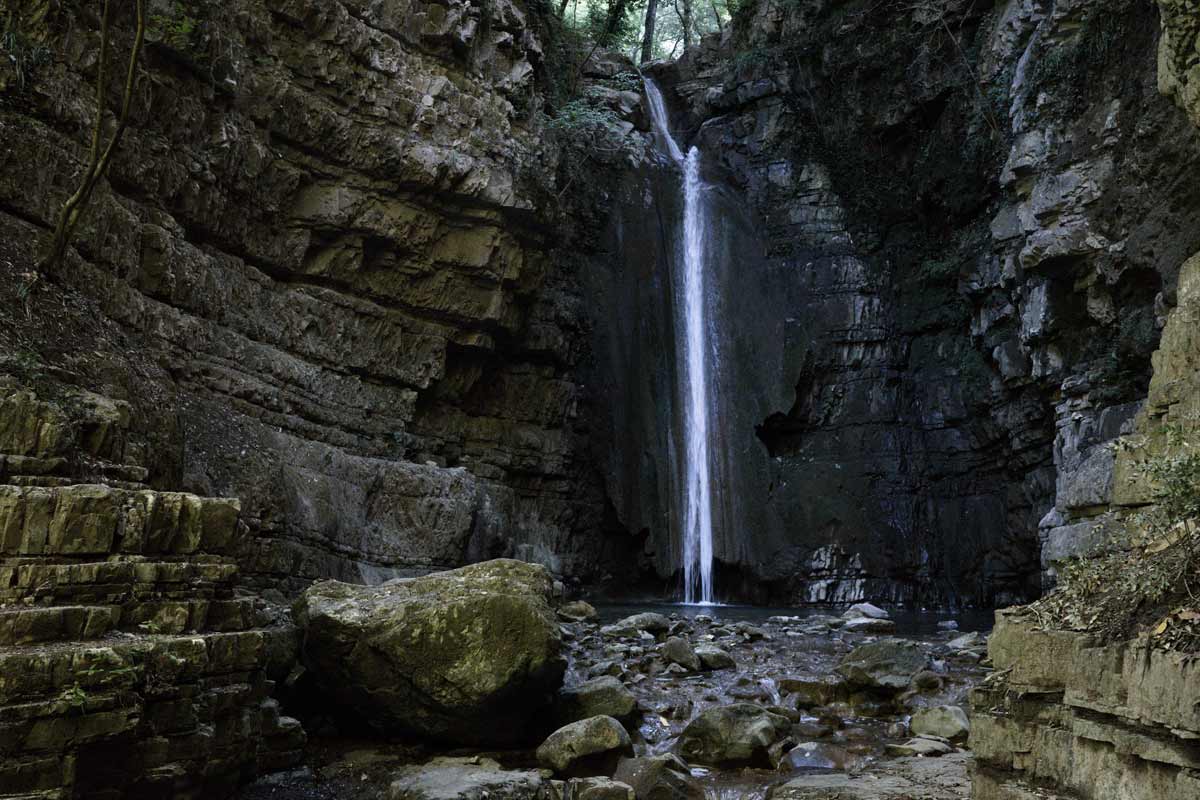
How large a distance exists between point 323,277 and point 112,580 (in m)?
11.9

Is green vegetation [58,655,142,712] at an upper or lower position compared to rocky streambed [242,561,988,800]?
upper

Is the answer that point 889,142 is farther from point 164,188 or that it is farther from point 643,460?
point 164,188

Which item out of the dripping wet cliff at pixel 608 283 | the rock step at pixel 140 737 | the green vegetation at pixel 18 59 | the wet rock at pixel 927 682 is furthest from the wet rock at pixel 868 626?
the green vegetation at pixel 18 59

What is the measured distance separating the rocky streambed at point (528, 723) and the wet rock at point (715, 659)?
1.32m

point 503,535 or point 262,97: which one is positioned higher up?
point 262,97

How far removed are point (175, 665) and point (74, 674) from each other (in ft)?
2.49

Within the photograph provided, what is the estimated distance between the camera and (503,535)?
17.8 metres

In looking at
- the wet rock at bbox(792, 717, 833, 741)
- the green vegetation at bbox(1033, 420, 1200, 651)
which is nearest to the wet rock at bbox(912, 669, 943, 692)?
the wet rock at bbox(792, 717, 833, 741)

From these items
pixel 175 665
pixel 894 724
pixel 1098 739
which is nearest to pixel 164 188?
pixel 175 665

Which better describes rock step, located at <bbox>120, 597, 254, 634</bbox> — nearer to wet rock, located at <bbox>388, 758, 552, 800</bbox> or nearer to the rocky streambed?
the rocky streambed

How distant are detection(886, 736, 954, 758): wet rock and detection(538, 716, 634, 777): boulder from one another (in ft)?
7.55

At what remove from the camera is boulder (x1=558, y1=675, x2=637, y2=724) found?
27.5ft

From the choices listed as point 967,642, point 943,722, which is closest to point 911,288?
point 967,642

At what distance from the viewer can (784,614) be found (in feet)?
61.5
